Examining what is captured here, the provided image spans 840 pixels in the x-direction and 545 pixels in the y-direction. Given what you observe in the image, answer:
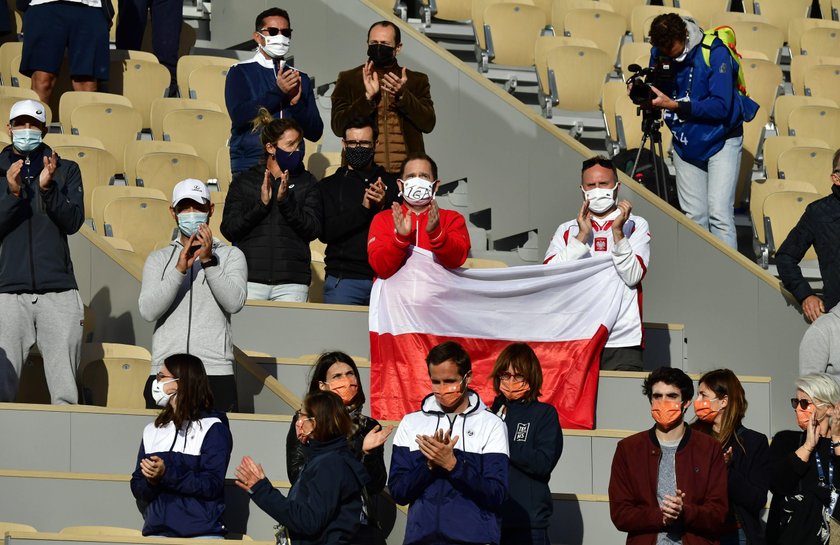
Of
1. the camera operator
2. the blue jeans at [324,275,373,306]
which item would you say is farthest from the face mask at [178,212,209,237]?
the camera operator

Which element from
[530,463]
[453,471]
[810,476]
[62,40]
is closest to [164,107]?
[62,40]

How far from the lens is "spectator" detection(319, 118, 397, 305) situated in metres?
10.5

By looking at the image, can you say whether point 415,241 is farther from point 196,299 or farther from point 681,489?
point 681,489

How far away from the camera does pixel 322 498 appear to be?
285 inches

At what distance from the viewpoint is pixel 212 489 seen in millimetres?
8156

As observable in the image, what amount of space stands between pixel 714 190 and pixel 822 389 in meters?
4.10

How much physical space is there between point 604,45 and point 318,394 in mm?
8678

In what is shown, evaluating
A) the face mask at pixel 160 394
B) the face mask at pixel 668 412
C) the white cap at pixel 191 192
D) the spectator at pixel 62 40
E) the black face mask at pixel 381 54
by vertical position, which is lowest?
the face mask at pixel 668 412

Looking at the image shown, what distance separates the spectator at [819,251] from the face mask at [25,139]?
4.26 metres

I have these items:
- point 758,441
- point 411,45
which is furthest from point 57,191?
point 411,45

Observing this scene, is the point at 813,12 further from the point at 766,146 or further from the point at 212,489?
the point at 212,489

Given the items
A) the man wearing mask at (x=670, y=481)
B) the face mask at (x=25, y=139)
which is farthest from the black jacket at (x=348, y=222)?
the man wearing mask at (x=670, y=481)

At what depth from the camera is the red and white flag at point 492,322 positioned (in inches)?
380

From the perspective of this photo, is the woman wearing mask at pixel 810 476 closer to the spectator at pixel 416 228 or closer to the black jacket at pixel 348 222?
the spectator at pixel 416 228
